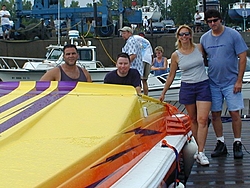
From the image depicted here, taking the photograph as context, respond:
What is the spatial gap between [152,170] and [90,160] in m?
0.48

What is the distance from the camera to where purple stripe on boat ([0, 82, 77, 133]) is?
301 centimetres

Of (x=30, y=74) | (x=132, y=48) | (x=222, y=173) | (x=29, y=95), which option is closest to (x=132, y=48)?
(x=132, y=48)

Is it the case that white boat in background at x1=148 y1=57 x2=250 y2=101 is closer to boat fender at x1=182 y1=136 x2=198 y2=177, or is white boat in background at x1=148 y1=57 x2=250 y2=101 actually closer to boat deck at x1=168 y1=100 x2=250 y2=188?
boat deck at x1=168 y1=100 x2=250 y2=188

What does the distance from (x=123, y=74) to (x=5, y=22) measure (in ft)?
70.0

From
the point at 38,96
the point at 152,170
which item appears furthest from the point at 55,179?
the point at 38,96

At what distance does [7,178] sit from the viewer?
7.27ft

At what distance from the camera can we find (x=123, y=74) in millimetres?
5633

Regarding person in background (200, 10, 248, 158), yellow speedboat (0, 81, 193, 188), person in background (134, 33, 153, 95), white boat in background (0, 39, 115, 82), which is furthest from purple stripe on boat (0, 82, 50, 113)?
white boat in background (0, 39, 115, 82)

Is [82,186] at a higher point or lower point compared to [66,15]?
lower

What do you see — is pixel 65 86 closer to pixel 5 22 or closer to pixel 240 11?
pixel 5 22

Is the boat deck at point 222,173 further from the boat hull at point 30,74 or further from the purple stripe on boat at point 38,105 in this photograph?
the boat hull at point 30,74

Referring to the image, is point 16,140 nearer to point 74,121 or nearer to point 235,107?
point 74,121

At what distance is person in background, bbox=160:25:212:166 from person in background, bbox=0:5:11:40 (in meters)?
21.0

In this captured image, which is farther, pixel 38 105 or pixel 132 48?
pixel 132 48
